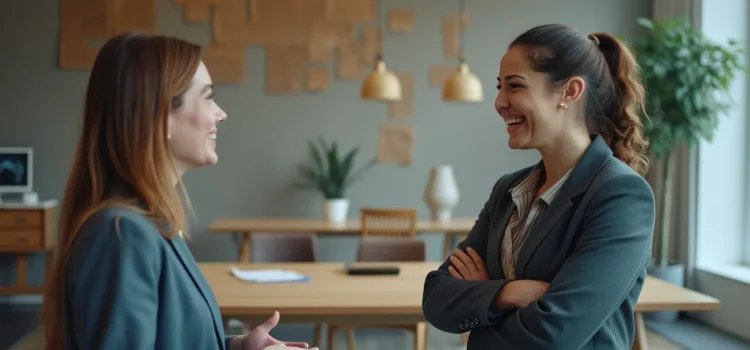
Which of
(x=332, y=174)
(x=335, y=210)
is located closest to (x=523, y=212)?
(x=335, y=210)

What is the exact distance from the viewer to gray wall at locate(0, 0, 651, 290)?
6332mm

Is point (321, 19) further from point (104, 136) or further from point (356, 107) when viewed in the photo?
point (104, 136)

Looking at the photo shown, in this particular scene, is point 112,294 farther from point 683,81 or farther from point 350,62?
point 350,62

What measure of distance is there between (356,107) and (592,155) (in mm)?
4890

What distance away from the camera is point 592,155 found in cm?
169

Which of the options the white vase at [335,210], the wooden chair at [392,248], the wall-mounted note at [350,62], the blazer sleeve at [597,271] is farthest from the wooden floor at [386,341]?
the blazer sleeve at [597,271]

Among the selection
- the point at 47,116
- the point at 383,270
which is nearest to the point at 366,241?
the point at 383,270

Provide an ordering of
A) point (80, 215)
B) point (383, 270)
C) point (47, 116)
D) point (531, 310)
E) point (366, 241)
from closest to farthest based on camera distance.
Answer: point (80, 215) → point (531, 310) → point (383, 270) → point (366, 241) → point (47, 116)

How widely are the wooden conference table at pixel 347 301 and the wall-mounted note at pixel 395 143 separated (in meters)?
3.27

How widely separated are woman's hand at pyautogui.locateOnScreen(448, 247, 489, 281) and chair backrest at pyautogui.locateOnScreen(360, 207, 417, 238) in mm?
3486

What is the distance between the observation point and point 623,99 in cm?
179

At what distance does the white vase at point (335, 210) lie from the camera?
603 cm

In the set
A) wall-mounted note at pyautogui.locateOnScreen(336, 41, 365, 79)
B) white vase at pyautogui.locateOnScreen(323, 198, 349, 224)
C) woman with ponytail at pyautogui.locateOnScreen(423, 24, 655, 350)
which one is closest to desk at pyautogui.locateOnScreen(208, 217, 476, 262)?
white vase at pyautogui.locateOnScreen(323, 198, 349, 224)

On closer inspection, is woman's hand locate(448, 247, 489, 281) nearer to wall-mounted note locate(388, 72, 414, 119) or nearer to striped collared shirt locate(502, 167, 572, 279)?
striped collared shirt locate(502, 167, 572, 279)
